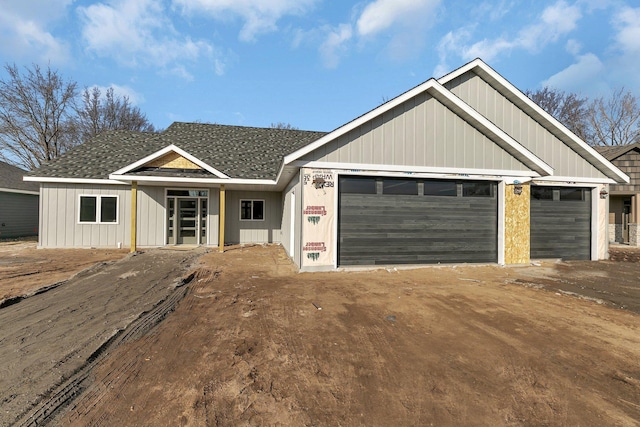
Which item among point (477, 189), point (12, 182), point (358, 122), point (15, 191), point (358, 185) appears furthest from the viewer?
point (12, 182)

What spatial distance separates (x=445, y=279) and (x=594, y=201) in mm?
7796

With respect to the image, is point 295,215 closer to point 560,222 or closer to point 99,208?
point 99,208

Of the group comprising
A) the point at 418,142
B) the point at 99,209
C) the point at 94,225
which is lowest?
the point at 94,225

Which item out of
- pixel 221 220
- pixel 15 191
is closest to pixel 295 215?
pixel 221 220

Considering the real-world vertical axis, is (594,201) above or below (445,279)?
above

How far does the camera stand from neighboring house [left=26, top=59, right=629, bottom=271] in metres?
7.94

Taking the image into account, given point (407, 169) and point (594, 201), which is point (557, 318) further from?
point (594, 201)

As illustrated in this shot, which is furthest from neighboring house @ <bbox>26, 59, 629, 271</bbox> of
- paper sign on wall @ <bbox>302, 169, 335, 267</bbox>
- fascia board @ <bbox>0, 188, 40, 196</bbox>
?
fascia board @ <bbox>0, 188, 40, 196</bbox>

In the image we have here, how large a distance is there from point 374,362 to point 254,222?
37.8 feet

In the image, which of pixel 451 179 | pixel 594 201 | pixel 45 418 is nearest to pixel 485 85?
pixel 451 179

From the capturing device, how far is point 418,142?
824 centimetres

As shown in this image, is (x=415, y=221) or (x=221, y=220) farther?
(x=221, y=220)

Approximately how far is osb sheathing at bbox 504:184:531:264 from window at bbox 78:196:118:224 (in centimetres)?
1528

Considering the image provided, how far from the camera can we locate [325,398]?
100 inches
